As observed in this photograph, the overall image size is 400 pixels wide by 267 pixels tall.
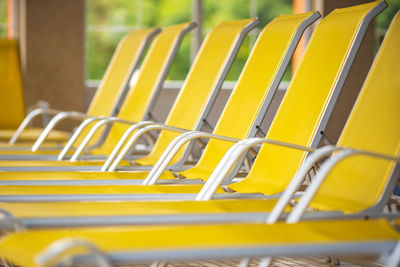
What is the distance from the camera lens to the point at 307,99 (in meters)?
2.92

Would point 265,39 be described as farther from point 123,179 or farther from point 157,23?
point 157,23

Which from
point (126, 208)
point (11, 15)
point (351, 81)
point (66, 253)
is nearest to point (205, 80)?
point (126, 208)

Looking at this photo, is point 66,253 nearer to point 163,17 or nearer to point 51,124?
point 51,124

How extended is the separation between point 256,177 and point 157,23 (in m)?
8.49

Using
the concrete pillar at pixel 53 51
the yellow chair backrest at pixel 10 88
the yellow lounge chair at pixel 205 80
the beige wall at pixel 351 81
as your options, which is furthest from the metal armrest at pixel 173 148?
the beige wall at pixel 351 81

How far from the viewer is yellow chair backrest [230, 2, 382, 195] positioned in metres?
2.79

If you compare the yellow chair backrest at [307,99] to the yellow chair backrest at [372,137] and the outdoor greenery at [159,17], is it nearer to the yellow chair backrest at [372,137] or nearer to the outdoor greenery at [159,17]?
the yellow chair backrest at [372,137]

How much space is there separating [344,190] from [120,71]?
10.3 ft

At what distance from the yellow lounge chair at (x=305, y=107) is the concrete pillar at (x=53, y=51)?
5.30 meters

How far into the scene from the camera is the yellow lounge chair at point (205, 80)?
12.4ft

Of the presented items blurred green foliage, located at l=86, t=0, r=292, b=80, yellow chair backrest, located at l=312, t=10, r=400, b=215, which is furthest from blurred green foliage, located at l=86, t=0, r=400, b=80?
yellow chair backrest, located at l=312, t=10, r=400, b=215

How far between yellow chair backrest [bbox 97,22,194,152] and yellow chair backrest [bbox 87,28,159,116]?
0.75 feet

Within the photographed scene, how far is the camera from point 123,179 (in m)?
3.11

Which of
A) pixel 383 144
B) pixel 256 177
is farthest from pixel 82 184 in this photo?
pixel 383 144
